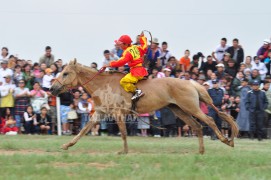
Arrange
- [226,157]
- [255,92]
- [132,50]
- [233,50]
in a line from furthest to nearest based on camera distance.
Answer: [233,50] → [255,92] → [132,50] → [226,157]

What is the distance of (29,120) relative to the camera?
2045 centimetres

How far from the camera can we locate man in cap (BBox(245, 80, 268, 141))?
19.5m

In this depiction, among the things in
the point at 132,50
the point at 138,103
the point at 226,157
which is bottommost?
the point at 226,157

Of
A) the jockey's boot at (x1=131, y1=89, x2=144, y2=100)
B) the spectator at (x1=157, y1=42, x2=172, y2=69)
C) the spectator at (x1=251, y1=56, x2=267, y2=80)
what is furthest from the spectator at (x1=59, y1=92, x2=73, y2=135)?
the jockey's boot at (x1=131, y1=89, x2=144, y2=100)

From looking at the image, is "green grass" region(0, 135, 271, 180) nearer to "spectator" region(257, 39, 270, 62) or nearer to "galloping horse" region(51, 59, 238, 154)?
"galloping horse" region(51, 59, 238, 154)

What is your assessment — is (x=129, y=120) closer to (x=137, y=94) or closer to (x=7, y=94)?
(x=7, y=94)

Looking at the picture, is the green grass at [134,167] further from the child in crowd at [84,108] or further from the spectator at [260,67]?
the spectator at [260,67]

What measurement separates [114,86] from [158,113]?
6814 mm

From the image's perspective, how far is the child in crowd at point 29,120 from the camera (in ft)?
66.9

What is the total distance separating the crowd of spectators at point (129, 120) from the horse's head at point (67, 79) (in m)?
6.00

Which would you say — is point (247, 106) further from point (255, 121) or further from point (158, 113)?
point (158, 113)

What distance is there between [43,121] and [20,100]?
1.05 meters

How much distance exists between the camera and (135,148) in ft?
49.3

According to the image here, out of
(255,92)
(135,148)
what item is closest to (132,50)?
(135,148)
